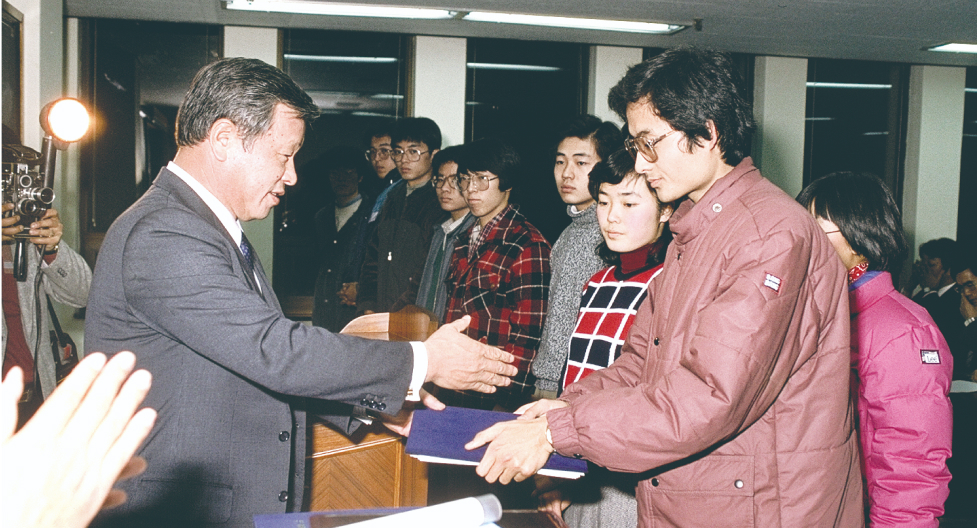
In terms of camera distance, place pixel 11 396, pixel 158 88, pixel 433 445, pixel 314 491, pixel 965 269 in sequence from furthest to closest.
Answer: pixel 158 88 < pixel 965 269 < pixel 314 491 < pixel 433 445 < pixel 11 396

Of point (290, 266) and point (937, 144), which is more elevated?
point (937, 144)

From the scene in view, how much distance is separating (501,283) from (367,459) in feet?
3.06

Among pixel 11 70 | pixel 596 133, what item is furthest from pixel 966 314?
pixel 11 70

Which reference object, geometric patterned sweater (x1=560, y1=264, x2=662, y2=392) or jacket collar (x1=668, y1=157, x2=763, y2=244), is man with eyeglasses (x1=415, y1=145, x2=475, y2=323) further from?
jacket collar (x1=668, y1=157, x2=763, y2=244)

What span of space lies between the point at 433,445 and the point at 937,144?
640cm

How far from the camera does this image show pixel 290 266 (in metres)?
5.27

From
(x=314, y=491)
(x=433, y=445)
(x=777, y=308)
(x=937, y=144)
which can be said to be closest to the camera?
(x=777, y=308)

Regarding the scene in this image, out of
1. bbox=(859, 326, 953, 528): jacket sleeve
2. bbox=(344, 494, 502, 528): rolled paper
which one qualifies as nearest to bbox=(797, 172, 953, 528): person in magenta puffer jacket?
bbox=(859, 326, 953, 528): jacket sleeve

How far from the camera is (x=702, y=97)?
4.51 feet

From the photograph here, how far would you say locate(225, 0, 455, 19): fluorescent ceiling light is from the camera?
434cm

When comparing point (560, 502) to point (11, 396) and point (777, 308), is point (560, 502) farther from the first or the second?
point (11, 396)

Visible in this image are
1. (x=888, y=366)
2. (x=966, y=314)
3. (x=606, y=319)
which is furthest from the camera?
(x=966, y=314)

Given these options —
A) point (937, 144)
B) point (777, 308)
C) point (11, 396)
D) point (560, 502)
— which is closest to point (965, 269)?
point (937, 144)

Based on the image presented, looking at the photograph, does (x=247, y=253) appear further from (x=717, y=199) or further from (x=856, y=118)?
(x=856, y=118)
